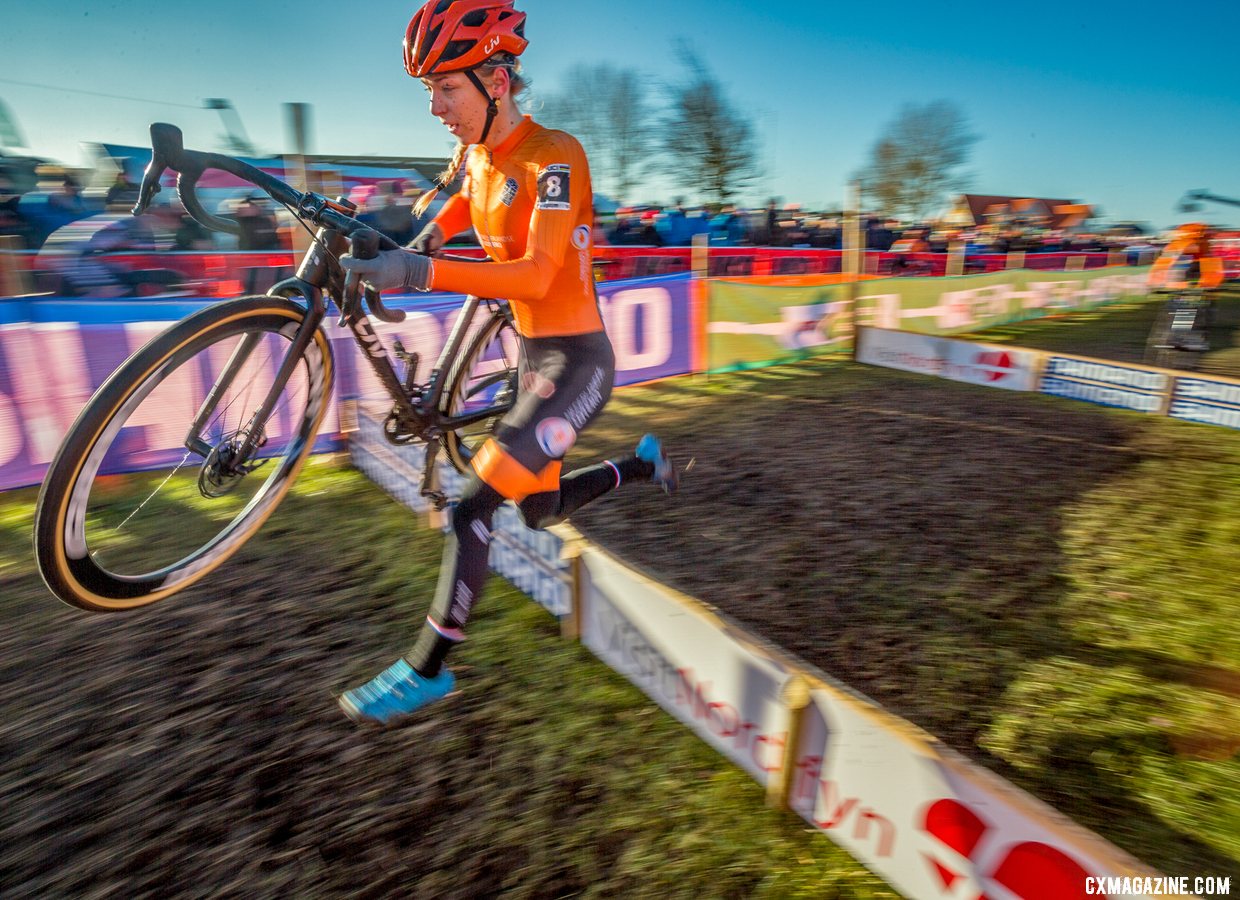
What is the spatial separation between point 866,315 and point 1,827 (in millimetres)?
10721

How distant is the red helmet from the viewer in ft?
7.93

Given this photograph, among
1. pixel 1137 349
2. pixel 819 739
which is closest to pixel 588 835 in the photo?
pixel 819 739

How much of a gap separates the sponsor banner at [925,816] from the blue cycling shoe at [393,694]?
4.20 feet

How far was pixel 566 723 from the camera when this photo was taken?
2.48 metres

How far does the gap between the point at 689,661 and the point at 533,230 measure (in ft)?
5.18

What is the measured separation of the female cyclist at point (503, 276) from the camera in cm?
241

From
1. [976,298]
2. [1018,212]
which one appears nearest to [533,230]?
[976,298]

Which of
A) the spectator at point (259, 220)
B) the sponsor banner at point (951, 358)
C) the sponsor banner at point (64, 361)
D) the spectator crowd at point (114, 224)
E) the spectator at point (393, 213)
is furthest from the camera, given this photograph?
the spectator at point (393, 213)

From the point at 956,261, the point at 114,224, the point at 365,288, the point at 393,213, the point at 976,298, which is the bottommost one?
the point at 976,298

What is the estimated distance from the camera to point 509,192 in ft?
8.57

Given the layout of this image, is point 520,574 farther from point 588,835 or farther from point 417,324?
point 417,324

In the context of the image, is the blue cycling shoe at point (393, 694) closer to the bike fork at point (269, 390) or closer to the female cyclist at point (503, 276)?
the female cyclist at point (503, 276)

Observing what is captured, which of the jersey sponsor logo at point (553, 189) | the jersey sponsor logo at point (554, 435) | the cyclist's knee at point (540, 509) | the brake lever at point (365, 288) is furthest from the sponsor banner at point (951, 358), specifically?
the brake lever at point (365, 288)

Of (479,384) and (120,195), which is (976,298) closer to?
(479,384)
